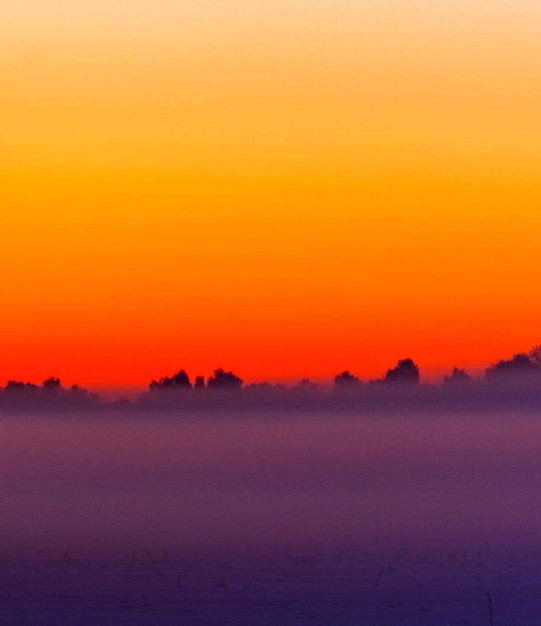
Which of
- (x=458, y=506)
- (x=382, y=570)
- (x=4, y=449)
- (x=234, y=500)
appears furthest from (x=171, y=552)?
(x=4, y=449)

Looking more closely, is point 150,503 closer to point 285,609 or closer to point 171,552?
point 171,552

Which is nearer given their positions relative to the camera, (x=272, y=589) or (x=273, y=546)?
(x=272, y=589)

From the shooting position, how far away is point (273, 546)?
A: 16.0 meters

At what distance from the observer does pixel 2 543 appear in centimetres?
1619

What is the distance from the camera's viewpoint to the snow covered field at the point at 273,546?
11406 mm

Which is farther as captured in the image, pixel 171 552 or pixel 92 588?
pixel 171 552

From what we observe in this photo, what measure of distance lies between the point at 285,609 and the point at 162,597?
1.17 metres

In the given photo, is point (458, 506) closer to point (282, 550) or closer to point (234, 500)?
point (234, 500)

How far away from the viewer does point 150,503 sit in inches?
949

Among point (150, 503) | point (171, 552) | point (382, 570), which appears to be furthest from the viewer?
point (150, 503)

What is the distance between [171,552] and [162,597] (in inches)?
142

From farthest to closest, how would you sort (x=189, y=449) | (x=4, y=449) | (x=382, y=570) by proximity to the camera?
(x=4, y=449), (x=189, y=449), (x=382, y=570)

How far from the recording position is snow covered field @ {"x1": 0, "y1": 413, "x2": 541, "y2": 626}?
37.4 ft

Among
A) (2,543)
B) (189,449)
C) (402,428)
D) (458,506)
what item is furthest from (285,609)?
(402,428)
